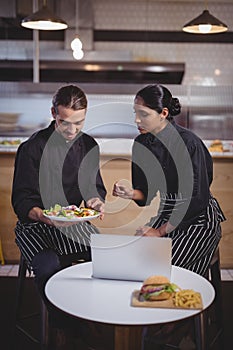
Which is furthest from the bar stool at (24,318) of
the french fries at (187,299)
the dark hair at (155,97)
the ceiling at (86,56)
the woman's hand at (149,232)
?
the ceiling at (86,56)

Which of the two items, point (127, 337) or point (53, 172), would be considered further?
point (53, 172)

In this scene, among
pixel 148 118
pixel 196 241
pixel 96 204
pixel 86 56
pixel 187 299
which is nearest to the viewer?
pixel 187 299

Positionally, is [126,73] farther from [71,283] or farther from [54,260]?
[71,283]

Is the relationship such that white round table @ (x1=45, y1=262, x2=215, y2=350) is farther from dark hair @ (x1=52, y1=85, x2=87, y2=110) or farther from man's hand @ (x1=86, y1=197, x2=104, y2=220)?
dark hair @ (x1=52, y1=85, x2=87, y2=110)

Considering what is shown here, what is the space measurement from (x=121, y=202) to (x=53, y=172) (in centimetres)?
177

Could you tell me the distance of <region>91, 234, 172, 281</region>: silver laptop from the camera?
7.20 feet

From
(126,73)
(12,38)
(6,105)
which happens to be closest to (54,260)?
(6,105)

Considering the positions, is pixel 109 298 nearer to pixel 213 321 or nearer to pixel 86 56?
pixel 213 321

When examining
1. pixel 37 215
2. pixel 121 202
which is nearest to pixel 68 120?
pixel 37 215

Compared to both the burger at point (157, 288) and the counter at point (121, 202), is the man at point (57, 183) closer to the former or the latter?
the burger at point (157, 288)

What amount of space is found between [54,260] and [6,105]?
11.1ft

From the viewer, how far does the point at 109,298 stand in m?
2.12

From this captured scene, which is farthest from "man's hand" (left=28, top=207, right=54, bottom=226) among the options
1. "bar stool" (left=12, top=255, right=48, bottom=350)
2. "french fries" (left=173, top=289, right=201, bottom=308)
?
"french fries" (left=173, top=289, right=201, bottom=308)

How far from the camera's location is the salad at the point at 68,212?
281 cm
